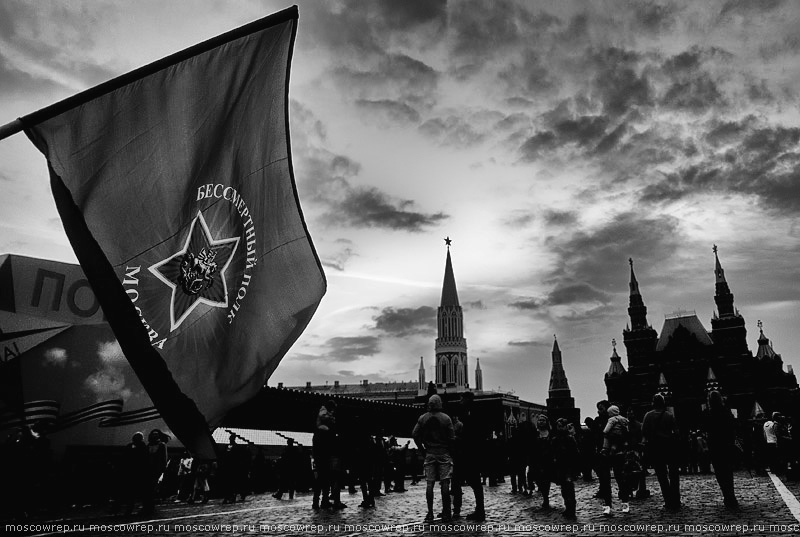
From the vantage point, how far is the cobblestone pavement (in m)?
7.74

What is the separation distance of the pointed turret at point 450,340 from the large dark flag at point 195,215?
15356cm

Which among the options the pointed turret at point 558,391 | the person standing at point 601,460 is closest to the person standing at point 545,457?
the person standing at point 601,460

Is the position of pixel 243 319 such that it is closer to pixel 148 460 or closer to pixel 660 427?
pixel 660 427

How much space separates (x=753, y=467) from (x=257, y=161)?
2543 cm

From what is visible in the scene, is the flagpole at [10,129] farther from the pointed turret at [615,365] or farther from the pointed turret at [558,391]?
the pointed turret at [558,391]

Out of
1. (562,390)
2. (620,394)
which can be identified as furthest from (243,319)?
(562,390)

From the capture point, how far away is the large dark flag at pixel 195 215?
522 centimetres

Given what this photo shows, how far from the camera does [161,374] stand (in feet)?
17.2

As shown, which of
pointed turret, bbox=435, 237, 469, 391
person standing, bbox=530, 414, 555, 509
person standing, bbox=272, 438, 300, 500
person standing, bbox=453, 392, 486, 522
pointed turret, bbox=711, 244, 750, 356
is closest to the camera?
person standing, bbox=530, 414, 555, 509

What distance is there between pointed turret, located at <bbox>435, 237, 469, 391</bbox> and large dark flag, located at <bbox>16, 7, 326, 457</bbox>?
154 metres

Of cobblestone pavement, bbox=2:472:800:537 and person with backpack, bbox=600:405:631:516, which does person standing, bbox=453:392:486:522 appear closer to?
cobblestone pavement, bbox=2:472:800:537

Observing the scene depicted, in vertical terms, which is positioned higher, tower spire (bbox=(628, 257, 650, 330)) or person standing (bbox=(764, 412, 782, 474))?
tower spire (bbox=(628, 257, 650, 330))

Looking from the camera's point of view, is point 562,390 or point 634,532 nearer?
point 634,532

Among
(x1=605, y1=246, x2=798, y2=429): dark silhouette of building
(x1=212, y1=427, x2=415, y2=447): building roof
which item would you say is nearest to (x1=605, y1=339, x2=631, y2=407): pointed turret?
(x1=605, y1=246, x2=798, y2=429): dark silhouette of building
